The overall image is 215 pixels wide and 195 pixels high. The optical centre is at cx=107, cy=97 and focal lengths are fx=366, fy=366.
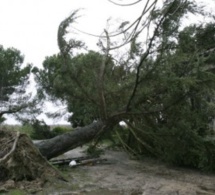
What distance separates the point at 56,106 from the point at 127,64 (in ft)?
8.66

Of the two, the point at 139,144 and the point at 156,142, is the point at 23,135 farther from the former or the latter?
the point at 139,144

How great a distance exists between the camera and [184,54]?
6.72 metres

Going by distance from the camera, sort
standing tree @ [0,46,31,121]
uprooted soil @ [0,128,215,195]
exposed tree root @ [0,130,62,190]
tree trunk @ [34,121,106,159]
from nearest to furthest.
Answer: uprooted soil @ [0,128,215,195], exposed tree root @ [0,130,62,190], tree trunk @ [34,121,106,159], standing tree @ [0,46,31,121]

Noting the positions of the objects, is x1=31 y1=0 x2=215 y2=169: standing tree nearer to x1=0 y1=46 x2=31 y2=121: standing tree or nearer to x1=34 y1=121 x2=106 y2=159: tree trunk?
x1=34 y1=121 x2=106 y2=159: tree trunk

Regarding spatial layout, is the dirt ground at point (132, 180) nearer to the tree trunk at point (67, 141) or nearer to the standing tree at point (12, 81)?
the tree trunk at point (67, 141)

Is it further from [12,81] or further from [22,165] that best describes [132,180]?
[12,81]

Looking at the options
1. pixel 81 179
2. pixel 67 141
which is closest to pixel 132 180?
pixel 81 179

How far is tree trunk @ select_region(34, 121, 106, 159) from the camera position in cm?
736

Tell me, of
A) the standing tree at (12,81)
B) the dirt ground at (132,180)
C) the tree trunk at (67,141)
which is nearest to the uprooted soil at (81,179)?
the dirt ground at (132,180)

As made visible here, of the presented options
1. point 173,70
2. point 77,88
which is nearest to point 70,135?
point 77,88

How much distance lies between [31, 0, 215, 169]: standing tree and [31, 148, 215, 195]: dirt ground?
A: 1.47 feet

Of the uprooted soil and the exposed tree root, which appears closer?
the uprooted soil

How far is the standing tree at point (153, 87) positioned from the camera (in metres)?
6.64

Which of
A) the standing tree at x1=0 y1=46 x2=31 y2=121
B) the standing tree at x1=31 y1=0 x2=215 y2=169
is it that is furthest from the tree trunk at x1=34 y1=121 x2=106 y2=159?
the standing tree at x1=0 y1=46 x2=31 y2=121
